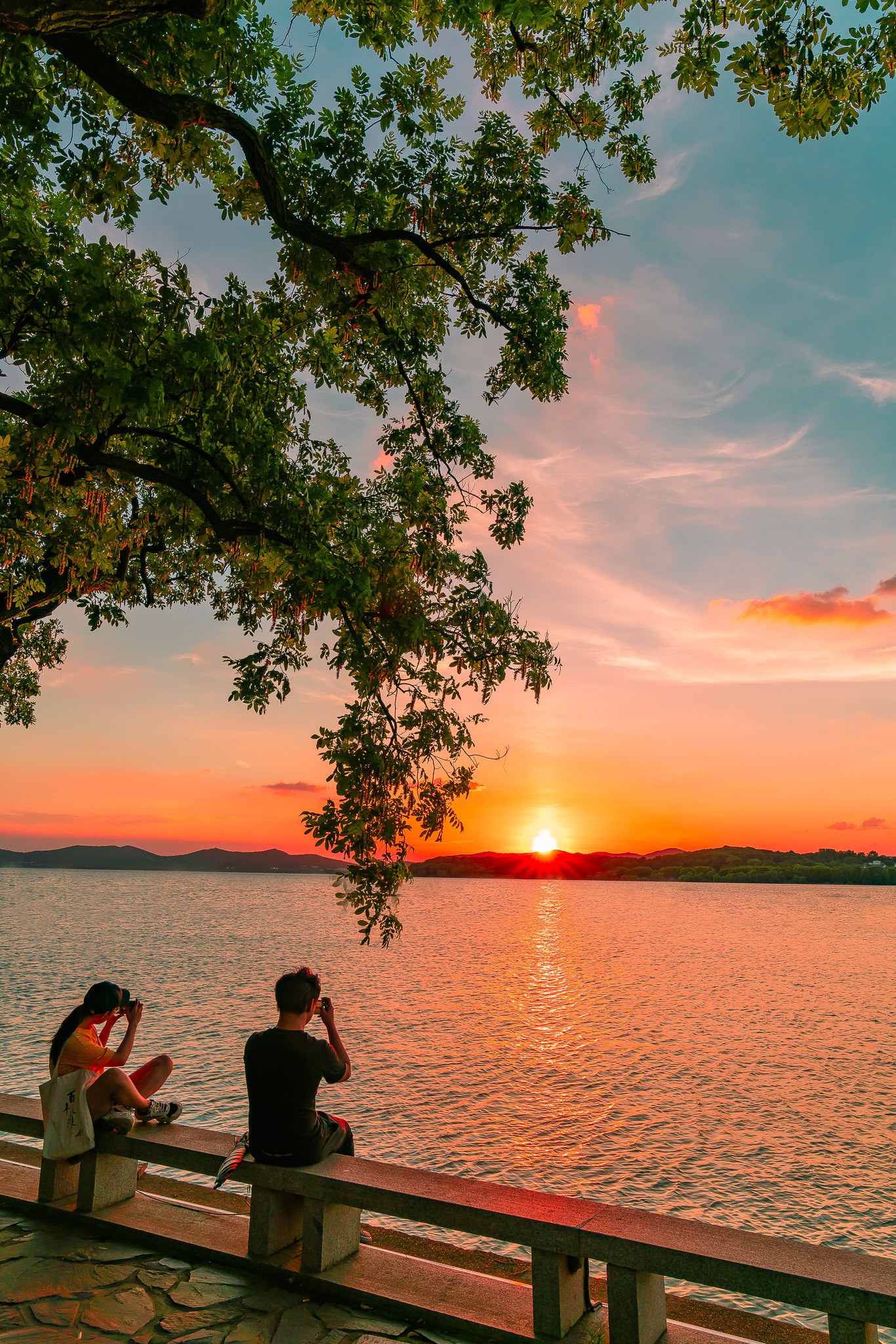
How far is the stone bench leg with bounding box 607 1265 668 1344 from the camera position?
13.7 ft

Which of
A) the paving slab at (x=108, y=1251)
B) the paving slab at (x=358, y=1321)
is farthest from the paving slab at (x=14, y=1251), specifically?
the paving slab at (x=358, y=1321)

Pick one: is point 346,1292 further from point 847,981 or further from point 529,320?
point 847,981

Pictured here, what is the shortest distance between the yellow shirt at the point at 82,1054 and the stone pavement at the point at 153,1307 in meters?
1.10

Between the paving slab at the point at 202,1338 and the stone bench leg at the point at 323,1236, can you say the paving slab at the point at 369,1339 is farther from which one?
the paving slab at the point at 202,1338

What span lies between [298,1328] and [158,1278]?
1171mm

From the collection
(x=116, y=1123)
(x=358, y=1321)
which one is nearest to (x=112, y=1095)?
(x=116, y=1123)

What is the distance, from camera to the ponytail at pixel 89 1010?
6195 mm

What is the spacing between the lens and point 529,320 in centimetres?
993

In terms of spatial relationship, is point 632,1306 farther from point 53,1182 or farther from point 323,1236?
point 53,1182

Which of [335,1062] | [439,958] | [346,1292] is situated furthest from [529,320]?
[439,958]

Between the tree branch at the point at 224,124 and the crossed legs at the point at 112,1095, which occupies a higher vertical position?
the tree branch at the point at 224,124

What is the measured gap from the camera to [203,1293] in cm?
493

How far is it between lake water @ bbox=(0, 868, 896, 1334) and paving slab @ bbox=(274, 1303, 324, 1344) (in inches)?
253

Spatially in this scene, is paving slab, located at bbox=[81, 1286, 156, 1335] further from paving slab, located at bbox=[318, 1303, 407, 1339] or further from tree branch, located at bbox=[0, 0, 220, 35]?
tree branch, located at bbox=[0, 0, 220, 35]
